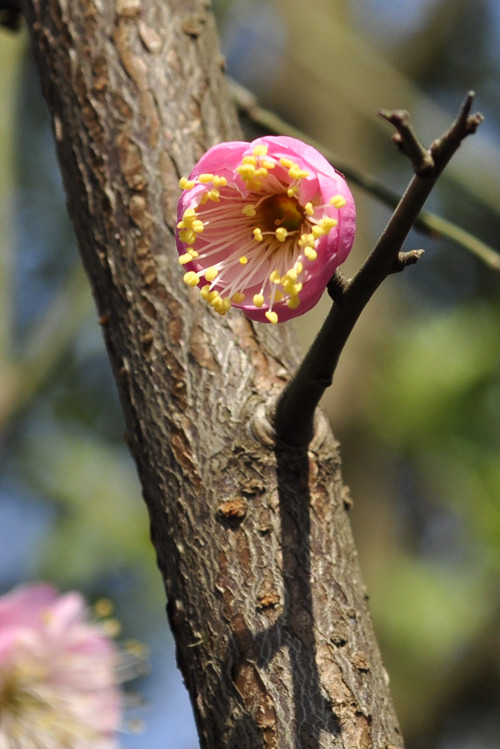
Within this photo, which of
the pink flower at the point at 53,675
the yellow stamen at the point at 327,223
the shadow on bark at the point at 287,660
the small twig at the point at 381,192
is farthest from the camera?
the small twig at the point at 381,192

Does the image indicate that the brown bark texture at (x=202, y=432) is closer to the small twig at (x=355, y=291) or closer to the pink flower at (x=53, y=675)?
the small twig at (x=355, y=291)

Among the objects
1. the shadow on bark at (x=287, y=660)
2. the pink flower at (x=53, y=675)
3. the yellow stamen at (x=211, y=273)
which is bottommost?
the pink flower at (x=53, y=675)

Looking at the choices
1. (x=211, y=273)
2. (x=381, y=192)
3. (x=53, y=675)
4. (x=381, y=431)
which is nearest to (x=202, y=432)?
(x=211, y=273)

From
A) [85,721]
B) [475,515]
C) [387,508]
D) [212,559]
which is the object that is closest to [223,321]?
[212,559]

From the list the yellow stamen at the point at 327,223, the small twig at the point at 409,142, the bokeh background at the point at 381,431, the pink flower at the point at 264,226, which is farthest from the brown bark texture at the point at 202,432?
the bokeh background at the point at 381,431

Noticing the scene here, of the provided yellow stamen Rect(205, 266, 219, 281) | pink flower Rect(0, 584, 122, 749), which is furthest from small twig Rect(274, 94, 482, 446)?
pink flower Rect(0, 584, 122, 749)

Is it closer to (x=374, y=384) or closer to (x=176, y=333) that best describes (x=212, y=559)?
(x=176, y=333)
